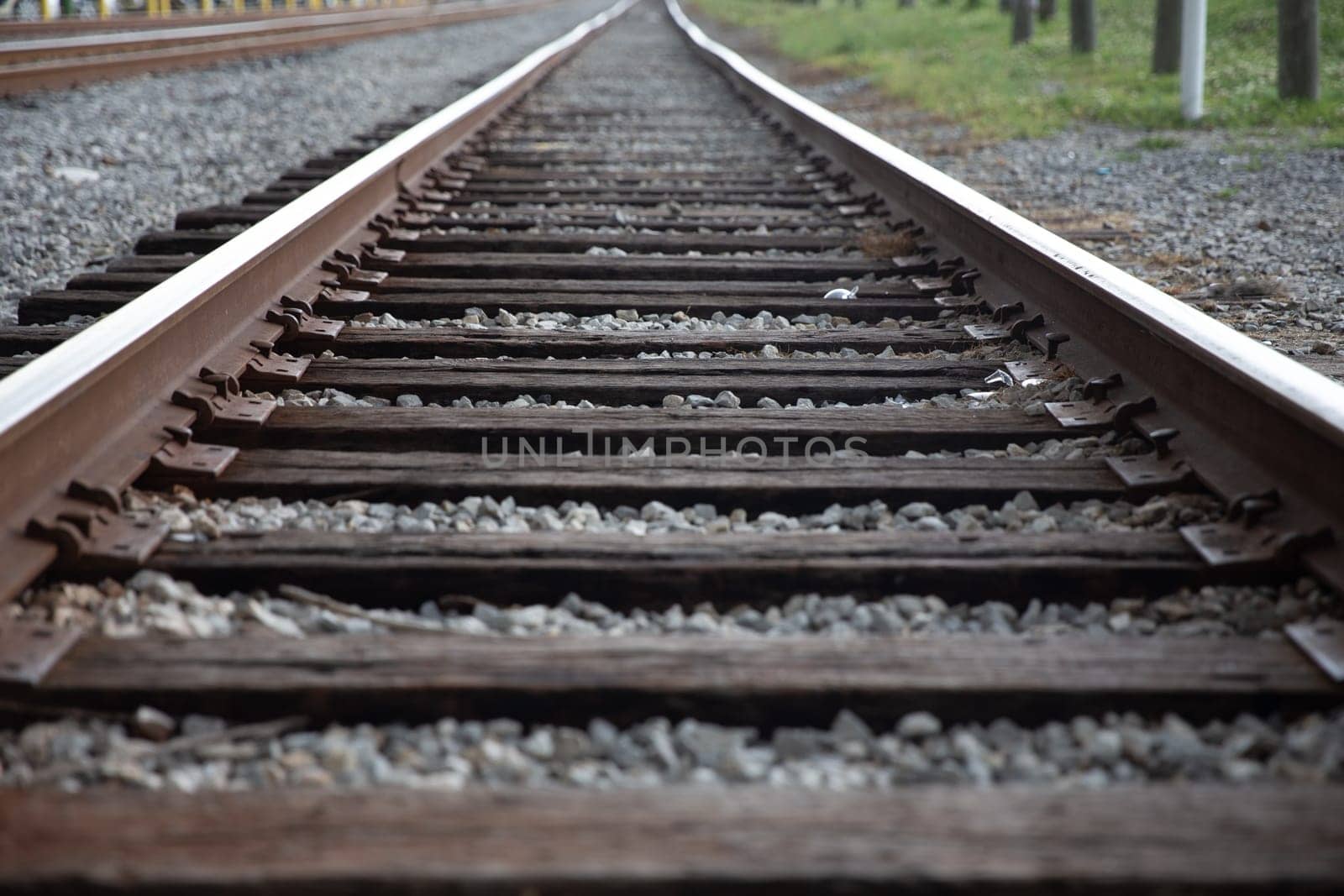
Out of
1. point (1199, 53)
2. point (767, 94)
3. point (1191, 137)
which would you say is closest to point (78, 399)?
point (767, 94)

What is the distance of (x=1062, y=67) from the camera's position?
14.8 m

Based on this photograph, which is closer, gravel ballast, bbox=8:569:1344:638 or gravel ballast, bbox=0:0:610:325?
gravel ballast, bbox=8:569:1344:638

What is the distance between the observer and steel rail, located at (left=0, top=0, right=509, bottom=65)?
43.7 feet

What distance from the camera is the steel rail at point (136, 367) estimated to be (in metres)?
2.08

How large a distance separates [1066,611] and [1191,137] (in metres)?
8.24

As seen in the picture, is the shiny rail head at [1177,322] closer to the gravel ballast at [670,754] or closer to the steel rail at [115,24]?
the gravel ballast at [670,754]

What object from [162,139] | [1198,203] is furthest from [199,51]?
[1198,203]

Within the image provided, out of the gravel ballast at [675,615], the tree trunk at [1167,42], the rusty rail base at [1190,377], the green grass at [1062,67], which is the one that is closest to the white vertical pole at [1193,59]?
the green grass at [1062,67]

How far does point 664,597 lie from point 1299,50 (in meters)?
9.98

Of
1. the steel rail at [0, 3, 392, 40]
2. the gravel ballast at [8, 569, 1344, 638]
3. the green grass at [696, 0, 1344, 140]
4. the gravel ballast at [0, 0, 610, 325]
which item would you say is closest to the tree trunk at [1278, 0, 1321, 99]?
the green grass at [696, 0, 1344, 140]

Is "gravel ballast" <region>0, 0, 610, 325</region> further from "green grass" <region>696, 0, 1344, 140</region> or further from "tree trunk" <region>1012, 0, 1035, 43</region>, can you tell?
"tree trunk" <region>1012, 0, 1035, 43</region>

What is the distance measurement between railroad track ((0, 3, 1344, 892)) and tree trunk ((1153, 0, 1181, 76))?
10500mm

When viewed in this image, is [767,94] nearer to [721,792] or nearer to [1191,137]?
[1191,137]

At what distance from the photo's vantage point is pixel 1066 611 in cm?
203
